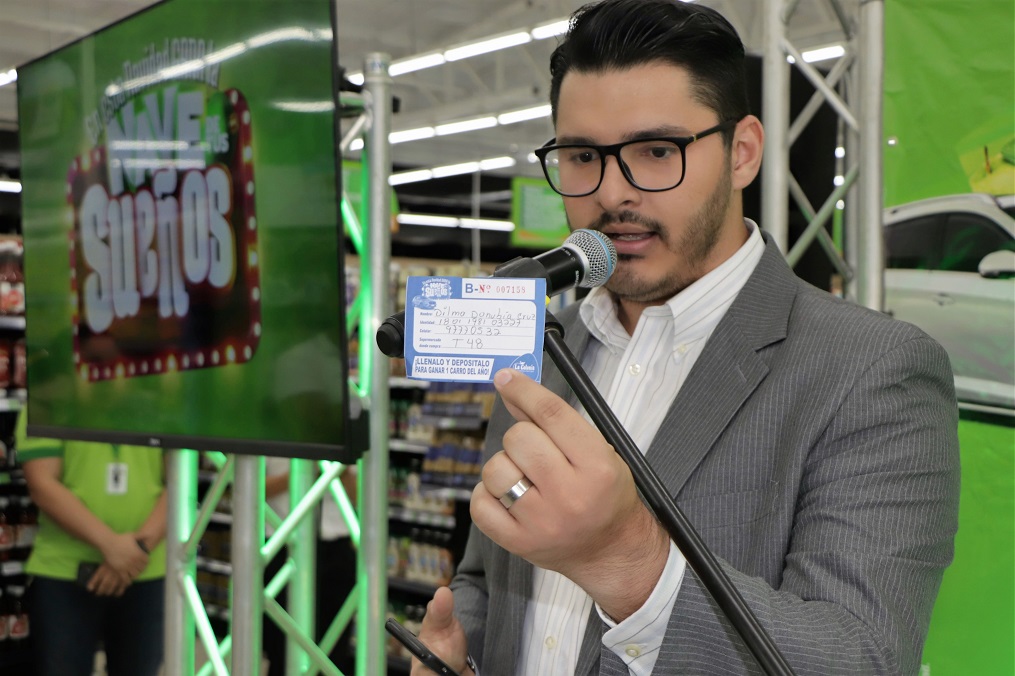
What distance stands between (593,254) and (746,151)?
59 centimetres

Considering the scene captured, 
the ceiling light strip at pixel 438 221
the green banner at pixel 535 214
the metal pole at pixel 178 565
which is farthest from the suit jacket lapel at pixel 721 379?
the ceiling light strip at pixel 438 221

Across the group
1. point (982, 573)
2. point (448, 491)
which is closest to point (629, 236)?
point (982, 573)

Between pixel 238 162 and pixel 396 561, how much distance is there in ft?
12.2

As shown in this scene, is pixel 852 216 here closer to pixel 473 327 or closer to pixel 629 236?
pixel 629 236

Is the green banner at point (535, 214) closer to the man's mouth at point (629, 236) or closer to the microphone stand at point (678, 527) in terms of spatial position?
the man's mouth at point (629, 236)

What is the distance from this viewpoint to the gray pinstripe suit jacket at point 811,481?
0.98 m

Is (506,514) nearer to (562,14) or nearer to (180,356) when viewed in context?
(180,356)

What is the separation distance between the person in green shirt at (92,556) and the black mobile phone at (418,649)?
2.71 metres

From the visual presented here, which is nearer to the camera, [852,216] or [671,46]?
[671,46]

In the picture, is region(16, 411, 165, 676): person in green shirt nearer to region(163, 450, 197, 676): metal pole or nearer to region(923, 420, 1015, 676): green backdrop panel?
region(163, 450, 197, 676): metal pole

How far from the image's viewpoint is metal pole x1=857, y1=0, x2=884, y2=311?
92.1 inches

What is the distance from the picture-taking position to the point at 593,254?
1.00 metres

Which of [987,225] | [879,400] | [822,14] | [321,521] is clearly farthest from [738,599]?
[822,14]

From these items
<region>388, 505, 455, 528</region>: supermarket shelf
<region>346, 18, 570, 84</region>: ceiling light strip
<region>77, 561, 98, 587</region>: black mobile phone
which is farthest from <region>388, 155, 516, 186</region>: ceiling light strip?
<region>77, 561, 98, 587</region>: black mobile phone
